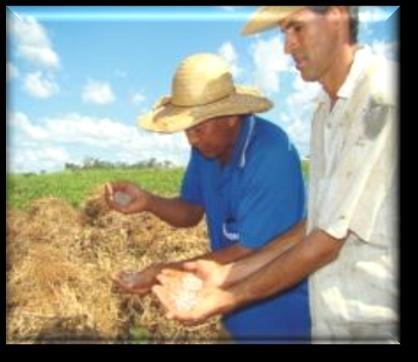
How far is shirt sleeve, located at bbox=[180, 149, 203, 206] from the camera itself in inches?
159

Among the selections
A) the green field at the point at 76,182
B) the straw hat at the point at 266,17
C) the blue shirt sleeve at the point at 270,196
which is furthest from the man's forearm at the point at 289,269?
the straw hat at the point at 266,17

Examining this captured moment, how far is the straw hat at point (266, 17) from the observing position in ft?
13.0

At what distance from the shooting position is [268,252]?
3.94m

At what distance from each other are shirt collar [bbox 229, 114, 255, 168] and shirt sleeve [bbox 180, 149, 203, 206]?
0.57 feet

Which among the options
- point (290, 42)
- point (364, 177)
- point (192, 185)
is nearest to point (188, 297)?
point (192, 185)

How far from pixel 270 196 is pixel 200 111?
0.48 metres

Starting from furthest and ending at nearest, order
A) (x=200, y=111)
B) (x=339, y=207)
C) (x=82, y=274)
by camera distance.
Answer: (x=82, y=274) → (x=200, y=111) → (x=339, y=207)

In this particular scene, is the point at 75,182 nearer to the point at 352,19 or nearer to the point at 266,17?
the point at 266,17

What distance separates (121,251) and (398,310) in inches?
49.8

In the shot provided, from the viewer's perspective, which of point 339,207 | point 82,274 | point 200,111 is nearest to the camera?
point 339,207

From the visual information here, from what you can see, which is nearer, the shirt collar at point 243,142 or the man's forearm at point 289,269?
the man's forearm at point 289,269

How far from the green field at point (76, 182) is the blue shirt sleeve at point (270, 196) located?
1.11 feet

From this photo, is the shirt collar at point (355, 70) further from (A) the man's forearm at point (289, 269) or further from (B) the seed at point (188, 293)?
(B) the seed at point (188, 293)

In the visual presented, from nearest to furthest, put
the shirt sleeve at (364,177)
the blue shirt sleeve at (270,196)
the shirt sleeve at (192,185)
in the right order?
the shirt sleeve at (364,177), the blue shirt sleeve at (270,196), the shirt sleeve at (192,185)
